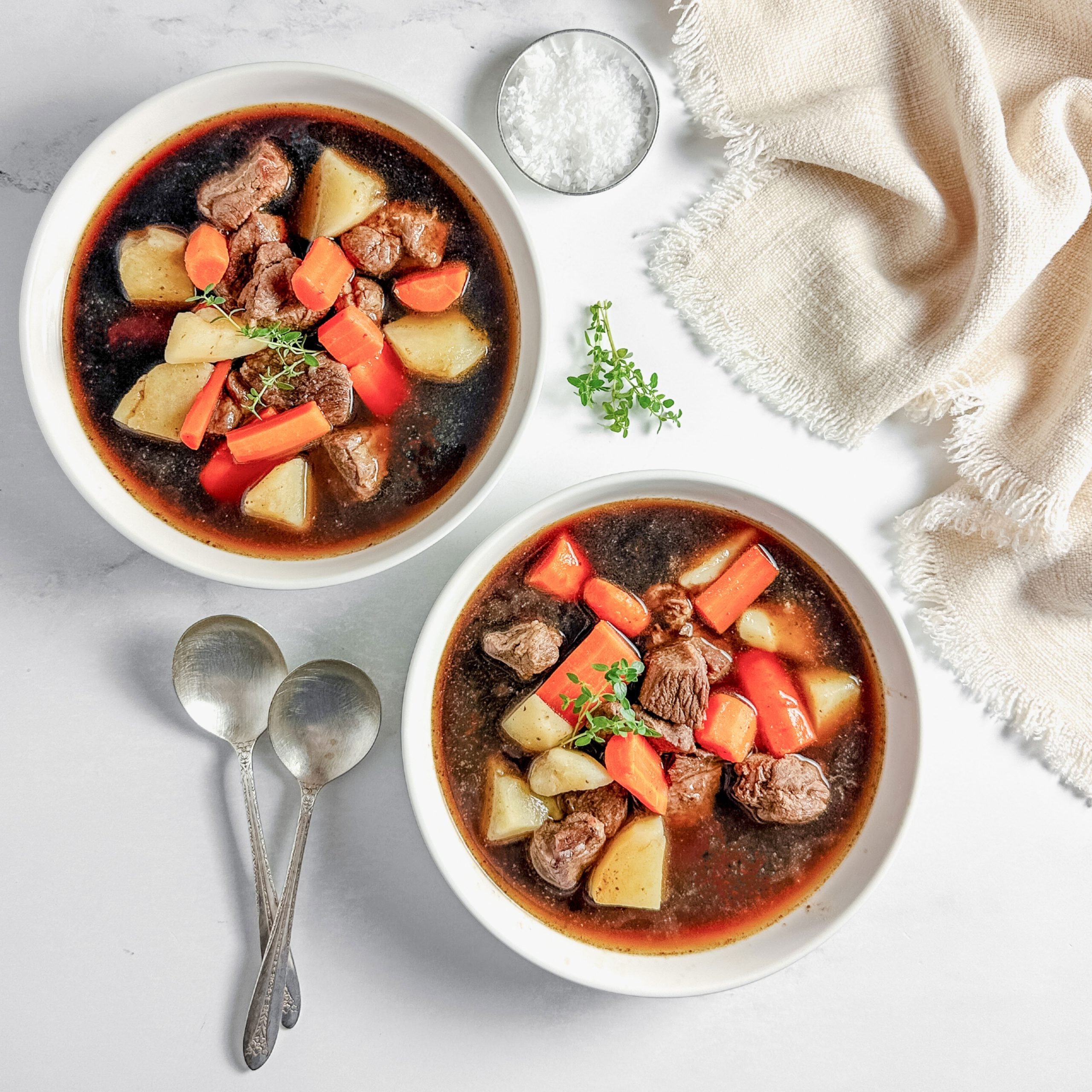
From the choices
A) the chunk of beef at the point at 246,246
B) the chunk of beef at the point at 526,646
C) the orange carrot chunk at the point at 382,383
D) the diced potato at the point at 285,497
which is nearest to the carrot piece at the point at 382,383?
the orange carrot chunk at the point at 382,383

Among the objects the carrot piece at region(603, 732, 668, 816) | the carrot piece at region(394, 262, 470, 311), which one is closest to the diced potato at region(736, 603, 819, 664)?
the carrot piece at region(603, 732, 668, 816)

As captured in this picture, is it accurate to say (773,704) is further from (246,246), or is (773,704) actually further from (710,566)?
(246,246)

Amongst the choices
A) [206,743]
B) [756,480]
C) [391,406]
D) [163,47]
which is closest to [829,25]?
[756,480]

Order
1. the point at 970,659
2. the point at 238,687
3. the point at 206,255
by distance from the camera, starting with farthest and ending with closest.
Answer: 1. the point at 970,659
2. the point at 238,687
3. the point at 206,255

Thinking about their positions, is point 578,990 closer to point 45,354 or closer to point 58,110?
point 45,354

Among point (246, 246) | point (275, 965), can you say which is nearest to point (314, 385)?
point (246, 246)

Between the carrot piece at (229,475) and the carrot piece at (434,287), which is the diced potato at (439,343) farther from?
the carrot piece at (229,475)
